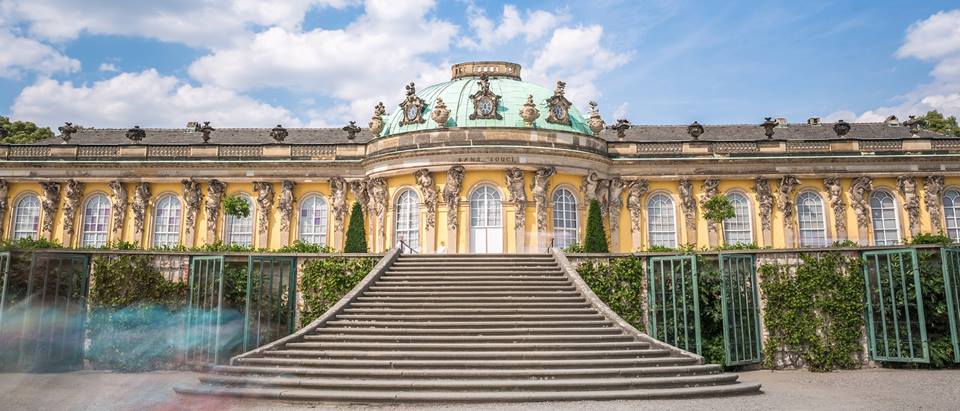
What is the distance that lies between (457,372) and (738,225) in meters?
23.3

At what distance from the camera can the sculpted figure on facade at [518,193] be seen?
29.9m

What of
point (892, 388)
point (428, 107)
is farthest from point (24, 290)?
point (892, 388)

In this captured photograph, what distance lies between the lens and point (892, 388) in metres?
15.4

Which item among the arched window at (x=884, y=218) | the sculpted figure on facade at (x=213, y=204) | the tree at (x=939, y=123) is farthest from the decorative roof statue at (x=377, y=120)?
the tree at (x=939, y=123)

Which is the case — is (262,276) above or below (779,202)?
below

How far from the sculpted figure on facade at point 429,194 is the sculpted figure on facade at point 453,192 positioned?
2.09 feet

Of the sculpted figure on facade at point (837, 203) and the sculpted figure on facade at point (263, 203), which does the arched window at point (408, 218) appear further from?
the sculpted figure on facade at point (837, 203)

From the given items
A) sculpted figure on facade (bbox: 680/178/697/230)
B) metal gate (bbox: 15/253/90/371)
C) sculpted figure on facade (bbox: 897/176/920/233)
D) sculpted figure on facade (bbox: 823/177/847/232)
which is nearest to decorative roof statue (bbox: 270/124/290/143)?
metal gate (bbox: 15/253/90/371)

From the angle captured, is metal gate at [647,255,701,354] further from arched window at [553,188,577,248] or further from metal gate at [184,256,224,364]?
metal gate at [184,256,224,364]

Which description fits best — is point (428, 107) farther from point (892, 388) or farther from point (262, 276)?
point (892, 388)

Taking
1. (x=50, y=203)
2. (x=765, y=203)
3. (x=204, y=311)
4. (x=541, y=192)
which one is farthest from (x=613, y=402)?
(x=50, y=203)

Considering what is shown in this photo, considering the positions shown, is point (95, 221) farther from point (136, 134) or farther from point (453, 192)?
point (453, 192)

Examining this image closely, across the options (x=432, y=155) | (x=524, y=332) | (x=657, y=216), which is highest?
(x=432, y=155)

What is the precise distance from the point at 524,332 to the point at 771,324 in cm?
730
